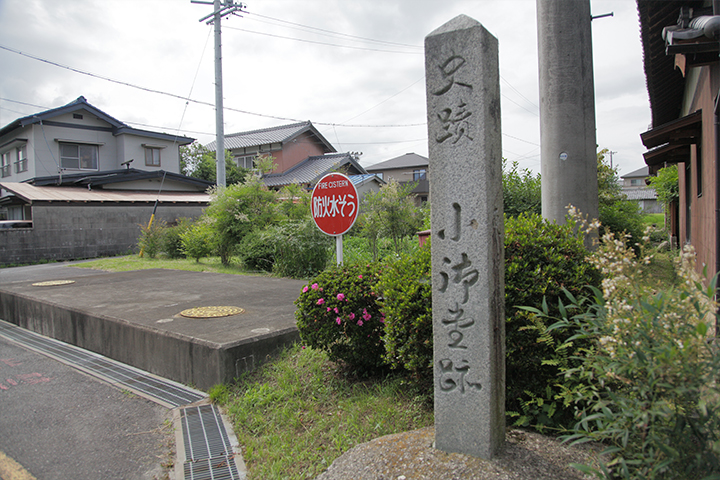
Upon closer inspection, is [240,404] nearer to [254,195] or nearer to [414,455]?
[414,455]

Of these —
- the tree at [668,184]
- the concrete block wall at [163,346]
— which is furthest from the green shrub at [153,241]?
the tree at [668,184]

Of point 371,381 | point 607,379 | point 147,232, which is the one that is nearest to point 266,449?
point 371,381

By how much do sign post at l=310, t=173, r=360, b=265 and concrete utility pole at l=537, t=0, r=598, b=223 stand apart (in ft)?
7.12

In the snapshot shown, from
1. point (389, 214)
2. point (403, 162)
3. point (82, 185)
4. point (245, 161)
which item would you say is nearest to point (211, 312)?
point (389, 214)

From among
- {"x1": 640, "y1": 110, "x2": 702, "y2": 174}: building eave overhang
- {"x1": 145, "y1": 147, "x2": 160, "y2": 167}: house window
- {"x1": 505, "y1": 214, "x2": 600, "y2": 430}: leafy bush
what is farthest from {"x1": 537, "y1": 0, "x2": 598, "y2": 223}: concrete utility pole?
{"x1": 145, "y1": 147, "x2": 160, "y2": 167}: house window

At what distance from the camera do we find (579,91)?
4.39m

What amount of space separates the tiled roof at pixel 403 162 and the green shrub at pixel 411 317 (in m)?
37.2

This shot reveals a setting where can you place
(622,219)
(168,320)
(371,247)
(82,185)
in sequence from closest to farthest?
1. (168,320)
2. (622,219)
3. (371,247)
4. (82,185)

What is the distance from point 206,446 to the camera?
11.2 feet

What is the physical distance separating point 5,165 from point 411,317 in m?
30.2

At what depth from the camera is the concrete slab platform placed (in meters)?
4.50

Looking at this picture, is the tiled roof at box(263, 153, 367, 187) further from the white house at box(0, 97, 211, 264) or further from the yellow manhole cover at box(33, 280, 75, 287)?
the yellow manhole cover at box(33, 280, 75, 287)

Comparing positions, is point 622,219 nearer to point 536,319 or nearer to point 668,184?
point 668,184

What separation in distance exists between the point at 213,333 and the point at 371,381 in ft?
5.89
